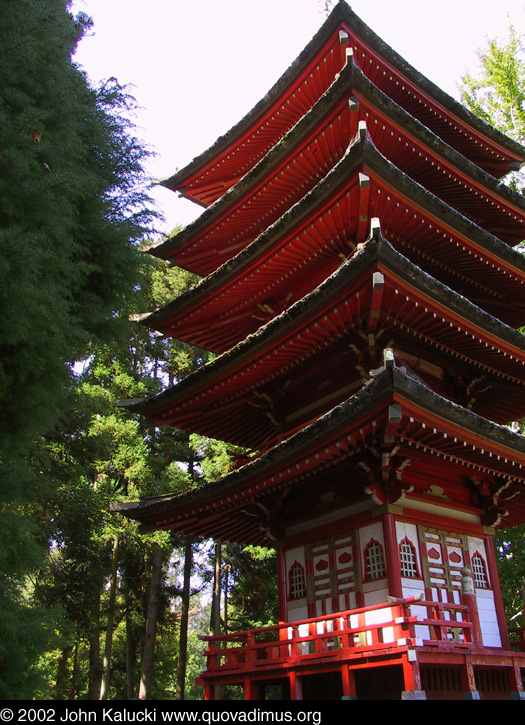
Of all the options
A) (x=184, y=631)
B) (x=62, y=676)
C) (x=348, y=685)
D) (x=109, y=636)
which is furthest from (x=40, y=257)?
(x=62, y=676)

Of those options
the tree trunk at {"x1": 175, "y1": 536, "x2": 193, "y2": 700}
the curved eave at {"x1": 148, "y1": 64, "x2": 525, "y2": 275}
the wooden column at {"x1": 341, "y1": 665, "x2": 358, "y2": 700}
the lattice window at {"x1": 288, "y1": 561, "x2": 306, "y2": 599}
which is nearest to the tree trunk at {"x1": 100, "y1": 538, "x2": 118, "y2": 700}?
the tree trunk at {"x1": 175, "y1": 536, "x2": 193, "y2": 700}

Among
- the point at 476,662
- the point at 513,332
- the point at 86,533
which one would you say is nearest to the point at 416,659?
the point at 476,662

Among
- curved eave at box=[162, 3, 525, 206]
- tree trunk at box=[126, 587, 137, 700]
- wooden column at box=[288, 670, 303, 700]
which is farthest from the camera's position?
tree trunk at box=[126, 587, 137, 700]

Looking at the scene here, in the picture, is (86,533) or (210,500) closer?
(210,500)

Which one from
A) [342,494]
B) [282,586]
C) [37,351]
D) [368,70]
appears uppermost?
[368,70]

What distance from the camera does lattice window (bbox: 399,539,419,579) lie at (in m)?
8.73

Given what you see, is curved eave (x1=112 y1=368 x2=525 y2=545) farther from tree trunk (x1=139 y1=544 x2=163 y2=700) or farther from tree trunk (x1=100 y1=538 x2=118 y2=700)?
tree trunk (x1=139 y1=544 x2=163 y2=700)

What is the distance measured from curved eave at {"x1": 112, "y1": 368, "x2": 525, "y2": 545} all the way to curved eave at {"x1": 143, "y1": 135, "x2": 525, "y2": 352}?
3367mm

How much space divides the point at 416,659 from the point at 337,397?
448 centimetres

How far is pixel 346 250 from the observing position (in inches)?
406

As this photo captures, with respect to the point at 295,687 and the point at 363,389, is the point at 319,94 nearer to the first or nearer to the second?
the point at 363,389

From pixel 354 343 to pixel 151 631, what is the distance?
1520 cm
